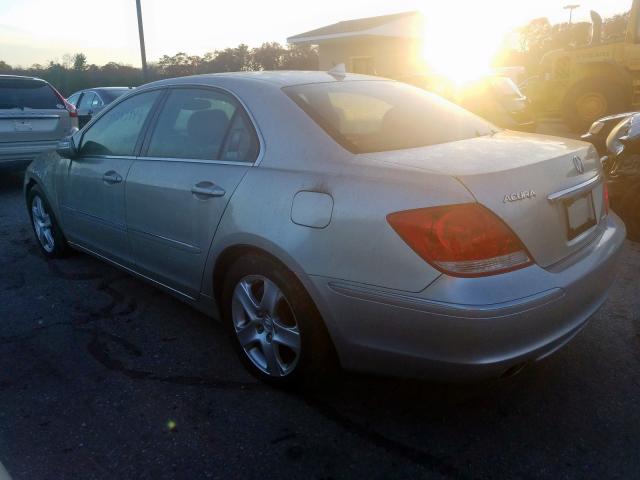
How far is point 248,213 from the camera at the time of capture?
8.97 ft

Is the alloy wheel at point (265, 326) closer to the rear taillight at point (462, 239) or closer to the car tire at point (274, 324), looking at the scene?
the car tire at point (274, 324)

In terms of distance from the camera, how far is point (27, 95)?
8.57 m

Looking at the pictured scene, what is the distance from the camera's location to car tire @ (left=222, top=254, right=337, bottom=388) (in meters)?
2.57

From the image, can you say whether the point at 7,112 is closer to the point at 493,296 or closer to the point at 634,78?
the point at 493,296

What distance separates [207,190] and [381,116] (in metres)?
1.04

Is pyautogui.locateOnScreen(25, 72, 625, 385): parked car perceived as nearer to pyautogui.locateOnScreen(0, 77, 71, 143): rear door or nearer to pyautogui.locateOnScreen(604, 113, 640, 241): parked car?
pyautogui.locateOnScreen(604, 113, 640, 241): parked car

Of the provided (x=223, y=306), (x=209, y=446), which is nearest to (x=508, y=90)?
(x=223, y=306)

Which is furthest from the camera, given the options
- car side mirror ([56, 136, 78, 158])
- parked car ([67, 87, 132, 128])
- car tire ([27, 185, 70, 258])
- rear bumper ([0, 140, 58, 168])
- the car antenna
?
parked car ([67, 87, 132, 128])

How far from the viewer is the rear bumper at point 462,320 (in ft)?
6.97

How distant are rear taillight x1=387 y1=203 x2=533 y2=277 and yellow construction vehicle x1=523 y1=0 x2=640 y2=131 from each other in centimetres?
1265

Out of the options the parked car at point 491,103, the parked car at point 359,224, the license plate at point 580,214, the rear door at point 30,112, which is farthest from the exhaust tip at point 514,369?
the rear door at point 30,112

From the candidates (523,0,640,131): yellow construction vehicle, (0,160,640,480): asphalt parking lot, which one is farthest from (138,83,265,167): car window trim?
(523,0,640,131): yellow construction vehicle

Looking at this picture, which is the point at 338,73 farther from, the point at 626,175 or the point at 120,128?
the point at 626,175

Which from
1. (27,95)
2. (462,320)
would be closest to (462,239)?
(462,320)
